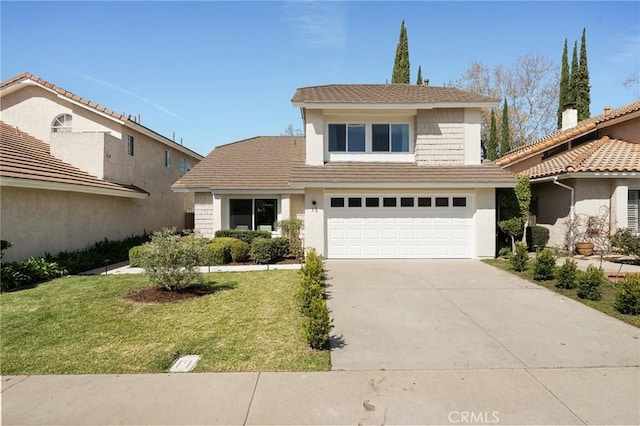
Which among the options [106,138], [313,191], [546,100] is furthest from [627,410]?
[546,100]

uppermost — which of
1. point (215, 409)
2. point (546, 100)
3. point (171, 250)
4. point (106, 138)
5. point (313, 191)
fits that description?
point (546, 100)

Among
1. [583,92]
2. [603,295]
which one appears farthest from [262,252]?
[583,92]

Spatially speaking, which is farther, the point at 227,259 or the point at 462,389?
the point at 227,259

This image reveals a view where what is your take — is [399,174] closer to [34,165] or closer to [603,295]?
[603,295]

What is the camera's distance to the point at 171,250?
7.80m

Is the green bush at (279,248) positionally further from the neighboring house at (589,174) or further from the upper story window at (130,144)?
the neighboring house at (589,174)

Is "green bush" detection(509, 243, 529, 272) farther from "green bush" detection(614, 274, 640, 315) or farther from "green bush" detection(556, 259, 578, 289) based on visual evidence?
"green bush" detection(614, 274, 640, 315)

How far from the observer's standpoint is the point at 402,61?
27.6 metres

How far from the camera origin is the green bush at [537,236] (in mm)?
15195

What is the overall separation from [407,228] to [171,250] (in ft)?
29.0

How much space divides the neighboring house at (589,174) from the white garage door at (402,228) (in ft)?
16.0

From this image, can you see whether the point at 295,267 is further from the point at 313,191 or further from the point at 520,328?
the point at 520,328

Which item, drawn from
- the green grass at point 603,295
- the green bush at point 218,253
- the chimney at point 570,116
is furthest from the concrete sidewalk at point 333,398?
the chimney at point 570,116

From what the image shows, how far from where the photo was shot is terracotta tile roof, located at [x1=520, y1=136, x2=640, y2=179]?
13656 mm
